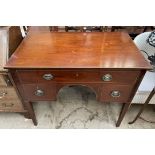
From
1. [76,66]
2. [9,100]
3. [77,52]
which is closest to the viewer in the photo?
[76,66]

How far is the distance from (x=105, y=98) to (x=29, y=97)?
20.5 inches

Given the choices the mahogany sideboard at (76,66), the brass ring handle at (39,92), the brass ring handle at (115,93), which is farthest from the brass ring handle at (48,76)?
the brass ring handle at (115,93)

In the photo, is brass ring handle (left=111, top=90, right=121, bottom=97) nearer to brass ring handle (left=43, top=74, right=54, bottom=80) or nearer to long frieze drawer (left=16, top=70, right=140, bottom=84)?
long frieze drawer (left=16, top=70, right=140, bottom=84)

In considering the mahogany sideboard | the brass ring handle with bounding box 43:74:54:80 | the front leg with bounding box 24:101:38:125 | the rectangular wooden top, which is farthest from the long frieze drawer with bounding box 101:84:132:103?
the front leg with bounding box 24:101:38:125

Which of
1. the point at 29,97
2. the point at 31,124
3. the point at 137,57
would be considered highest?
the point at 137,57

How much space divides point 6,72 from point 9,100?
0.29 meters

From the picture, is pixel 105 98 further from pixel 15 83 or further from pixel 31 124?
pixel 31 124

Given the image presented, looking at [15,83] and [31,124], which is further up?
[15,83]

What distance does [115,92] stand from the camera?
1045 mm

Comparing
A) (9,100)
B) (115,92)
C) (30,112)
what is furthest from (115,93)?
(9,100)

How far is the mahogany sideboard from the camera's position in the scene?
34.9 inches

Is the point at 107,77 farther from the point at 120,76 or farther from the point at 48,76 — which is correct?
the point at 48,76

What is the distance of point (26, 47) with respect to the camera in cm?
Answer: 103
